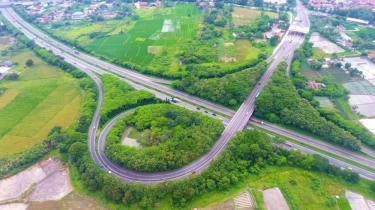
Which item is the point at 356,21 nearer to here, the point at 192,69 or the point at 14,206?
the point at 192,69

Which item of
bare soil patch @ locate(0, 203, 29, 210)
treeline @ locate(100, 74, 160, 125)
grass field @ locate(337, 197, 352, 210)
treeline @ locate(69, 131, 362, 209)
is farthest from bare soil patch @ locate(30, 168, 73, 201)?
grass field @ locate(337, 197, 352, 210)

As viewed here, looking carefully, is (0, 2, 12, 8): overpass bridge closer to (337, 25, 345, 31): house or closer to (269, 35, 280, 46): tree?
(269, 35, 280, 46): tree

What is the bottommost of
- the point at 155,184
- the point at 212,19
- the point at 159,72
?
the point at 155,184

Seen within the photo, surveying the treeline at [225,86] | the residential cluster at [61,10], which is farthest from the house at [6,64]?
the treeline at [225,86]

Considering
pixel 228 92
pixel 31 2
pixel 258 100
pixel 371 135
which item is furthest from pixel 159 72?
pixel 31 2

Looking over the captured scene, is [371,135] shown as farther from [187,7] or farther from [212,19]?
[187,7]

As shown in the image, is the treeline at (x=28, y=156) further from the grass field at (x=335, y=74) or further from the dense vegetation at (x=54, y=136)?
the grass field at (x=335, y=74)
